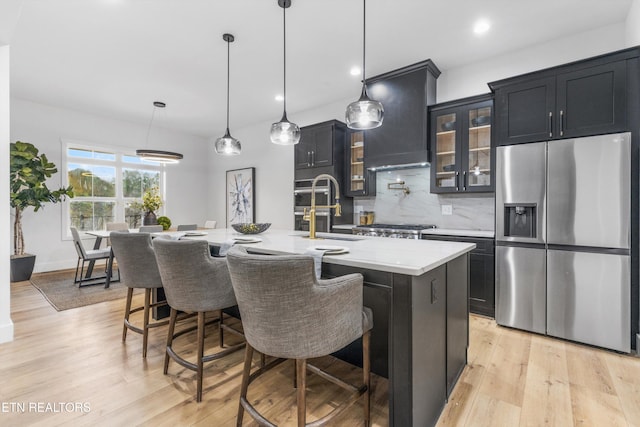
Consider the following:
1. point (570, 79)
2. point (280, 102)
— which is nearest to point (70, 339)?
point (280, 102)

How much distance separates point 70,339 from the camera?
263 cm

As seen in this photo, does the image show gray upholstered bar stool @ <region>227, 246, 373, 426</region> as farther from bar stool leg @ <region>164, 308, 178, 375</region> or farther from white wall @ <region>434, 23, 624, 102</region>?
white wall @ <region>434, 23, 624, 102</region>

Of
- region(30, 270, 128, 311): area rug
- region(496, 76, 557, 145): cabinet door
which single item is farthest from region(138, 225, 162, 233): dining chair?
region(496, 76, 557, 145): cabinet door

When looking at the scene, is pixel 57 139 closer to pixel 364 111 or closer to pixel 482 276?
pixel 364 111

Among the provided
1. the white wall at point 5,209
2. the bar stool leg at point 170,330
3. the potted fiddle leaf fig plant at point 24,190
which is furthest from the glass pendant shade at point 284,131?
the potted fiddle leaf fig plant at point 24,190

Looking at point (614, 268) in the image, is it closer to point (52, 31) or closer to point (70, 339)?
point (70, 339)

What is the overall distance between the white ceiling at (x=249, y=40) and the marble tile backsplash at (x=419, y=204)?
4.71 feet

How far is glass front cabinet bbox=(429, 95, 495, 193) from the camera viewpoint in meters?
3.36

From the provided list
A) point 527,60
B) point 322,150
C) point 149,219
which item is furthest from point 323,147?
point 149,219

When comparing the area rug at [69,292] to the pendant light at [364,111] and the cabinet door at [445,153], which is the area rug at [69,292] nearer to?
the pendant light at [364,111]

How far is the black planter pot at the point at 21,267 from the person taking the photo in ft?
14.8

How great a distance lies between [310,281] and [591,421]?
5.84 ft

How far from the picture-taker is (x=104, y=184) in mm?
5922

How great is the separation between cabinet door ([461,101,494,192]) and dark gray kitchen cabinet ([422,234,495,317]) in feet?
2.06
